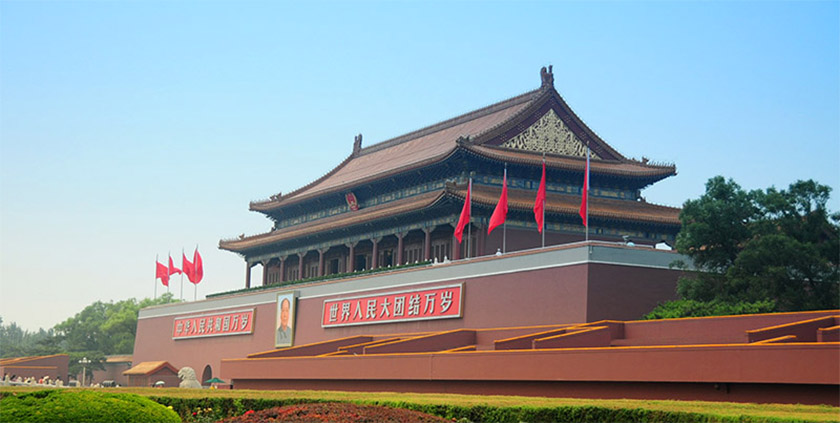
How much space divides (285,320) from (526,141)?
11633 millimetres

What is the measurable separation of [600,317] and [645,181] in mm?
13189

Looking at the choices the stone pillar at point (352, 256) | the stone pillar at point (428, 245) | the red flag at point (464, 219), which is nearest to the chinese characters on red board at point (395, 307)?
the red flag at point (464, 219)

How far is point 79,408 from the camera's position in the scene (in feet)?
37.6

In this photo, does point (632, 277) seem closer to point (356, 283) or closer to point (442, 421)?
point (356, 283)

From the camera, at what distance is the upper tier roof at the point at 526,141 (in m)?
36.6

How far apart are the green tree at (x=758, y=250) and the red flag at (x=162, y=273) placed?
30967 millimetres

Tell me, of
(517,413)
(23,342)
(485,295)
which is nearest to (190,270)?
(485,295)

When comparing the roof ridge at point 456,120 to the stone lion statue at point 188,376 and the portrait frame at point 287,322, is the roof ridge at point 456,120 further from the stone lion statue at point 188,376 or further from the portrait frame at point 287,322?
the stone lion statue at point 188,376

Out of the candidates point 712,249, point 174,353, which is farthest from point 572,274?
point 174,353

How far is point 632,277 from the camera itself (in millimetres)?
26344

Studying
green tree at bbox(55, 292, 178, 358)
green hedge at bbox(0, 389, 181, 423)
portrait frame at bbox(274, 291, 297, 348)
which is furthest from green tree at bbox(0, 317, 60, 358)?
green hedge at bbox(0, 389, 181, 423)

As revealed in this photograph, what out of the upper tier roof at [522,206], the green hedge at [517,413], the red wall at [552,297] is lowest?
the green hedge at [517,413]

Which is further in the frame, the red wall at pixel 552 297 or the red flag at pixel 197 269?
the red flag at pixel 197 269

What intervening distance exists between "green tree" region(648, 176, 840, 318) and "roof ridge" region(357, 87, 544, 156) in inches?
535
